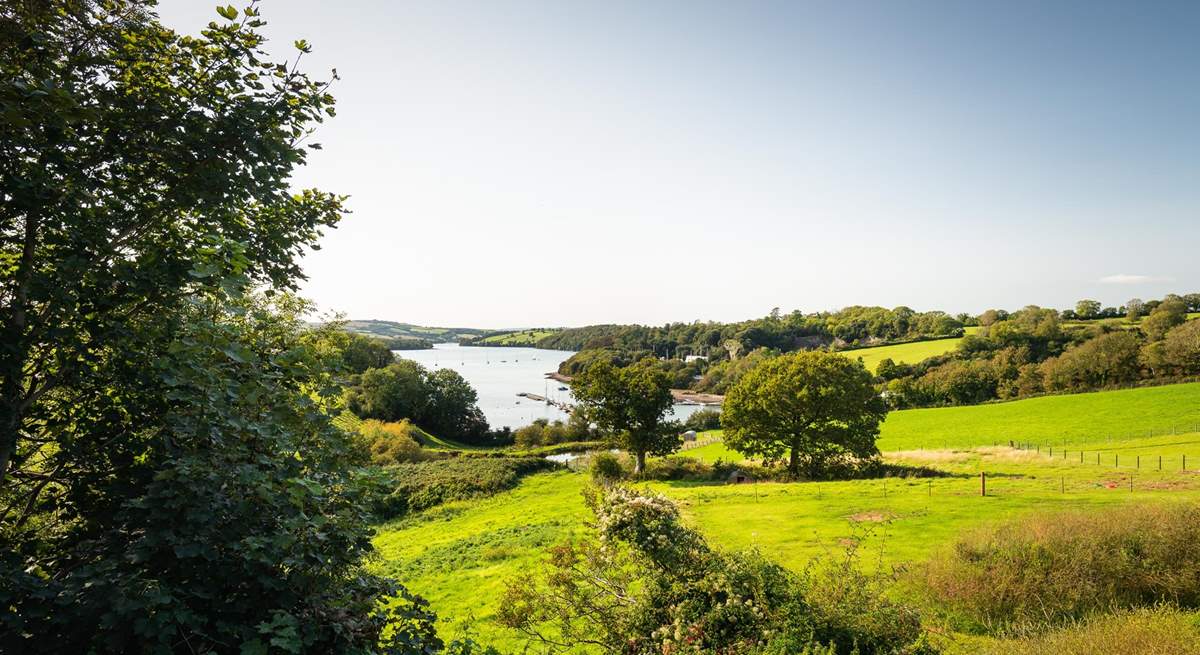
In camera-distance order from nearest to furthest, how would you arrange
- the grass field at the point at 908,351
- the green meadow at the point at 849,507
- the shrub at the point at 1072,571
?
the shrub at the point at 1072,571 → the green meadow at the point at 849,507 → the grass field at the point at 908,351

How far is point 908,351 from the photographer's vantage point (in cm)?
10619

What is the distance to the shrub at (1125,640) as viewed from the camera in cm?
753

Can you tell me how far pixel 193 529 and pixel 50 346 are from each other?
213cm

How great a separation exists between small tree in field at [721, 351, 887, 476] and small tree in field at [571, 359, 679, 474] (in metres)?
5.77

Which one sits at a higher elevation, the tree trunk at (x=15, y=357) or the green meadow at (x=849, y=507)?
the tree trunk at (x=15, y=357)

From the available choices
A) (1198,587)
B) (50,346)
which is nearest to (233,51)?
(50,346)

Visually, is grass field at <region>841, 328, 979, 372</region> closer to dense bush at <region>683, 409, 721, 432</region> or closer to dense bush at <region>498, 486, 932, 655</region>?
dense bush at <region>683, 409, 721, 432</region>

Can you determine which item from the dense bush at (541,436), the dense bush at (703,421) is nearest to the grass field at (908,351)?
Result: the dense bush at (703,421)

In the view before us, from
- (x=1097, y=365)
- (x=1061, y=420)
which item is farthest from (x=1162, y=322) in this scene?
(x=1061, y=420)

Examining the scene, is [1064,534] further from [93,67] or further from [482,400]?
[482,400]

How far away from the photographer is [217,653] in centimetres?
391

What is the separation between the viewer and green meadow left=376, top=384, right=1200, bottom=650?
18.1 metres

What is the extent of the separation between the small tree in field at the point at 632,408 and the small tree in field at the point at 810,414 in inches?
227

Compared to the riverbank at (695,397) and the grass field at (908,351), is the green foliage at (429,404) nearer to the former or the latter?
the riverbank at (695,397)
